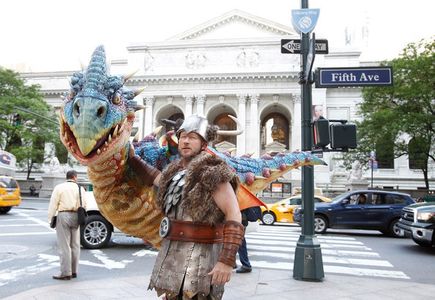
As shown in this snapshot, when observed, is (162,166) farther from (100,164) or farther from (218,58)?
(218,58)

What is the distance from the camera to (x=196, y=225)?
8.43 ft

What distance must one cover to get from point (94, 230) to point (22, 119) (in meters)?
30.8

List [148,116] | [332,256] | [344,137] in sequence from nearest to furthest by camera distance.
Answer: [344,137]
[332,256]
[148,116]

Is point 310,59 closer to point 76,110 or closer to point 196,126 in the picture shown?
point 196,126

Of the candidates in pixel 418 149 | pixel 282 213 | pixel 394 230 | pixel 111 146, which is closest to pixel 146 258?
pixel 111 146

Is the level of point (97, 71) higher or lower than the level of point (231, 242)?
higher

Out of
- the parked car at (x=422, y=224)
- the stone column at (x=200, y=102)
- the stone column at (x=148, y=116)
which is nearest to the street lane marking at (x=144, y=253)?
the parked car at (x=422, y=224)

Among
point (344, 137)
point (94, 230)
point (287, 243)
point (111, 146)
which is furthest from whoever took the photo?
point (287, 243)

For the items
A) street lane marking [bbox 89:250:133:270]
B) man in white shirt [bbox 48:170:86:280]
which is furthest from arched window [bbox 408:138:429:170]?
man in white shirt [bbox 48:170:86:280]

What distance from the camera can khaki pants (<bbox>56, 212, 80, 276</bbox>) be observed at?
6.95 m

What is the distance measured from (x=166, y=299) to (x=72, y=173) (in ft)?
18.0

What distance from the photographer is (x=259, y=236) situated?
553 inches

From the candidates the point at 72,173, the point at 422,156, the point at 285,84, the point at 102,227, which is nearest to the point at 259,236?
the point at 102,227

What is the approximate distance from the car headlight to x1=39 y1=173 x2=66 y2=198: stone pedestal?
32.7 metres
